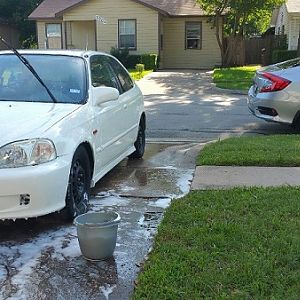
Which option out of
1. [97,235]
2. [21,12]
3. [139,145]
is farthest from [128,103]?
[21,12]

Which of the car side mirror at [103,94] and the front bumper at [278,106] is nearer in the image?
the car side mirror at [103,94]

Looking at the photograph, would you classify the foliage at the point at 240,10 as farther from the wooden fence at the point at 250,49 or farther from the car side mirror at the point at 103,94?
the car side mirror at the point at 103,94

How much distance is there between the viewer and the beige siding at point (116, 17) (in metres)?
28.0

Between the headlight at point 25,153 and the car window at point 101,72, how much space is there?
153cm

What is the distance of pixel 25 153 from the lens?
4387 mm

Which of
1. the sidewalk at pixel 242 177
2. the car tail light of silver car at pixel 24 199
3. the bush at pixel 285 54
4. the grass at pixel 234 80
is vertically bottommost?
the grass at pixel 234 80

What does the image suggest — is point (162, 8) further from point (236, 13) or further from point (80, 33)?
point (80, 33)

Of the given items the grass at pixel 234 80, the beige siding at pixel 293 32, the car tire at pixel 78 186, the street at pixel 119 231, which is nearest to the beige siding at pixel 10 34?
the beige siding at pixel 293 32

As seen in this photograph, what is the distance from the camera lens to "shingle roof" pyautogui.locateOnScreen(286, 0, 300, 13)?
26047 millimetres

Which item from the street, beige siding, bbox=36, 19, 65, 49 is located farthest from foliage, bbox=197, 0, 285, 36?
the street

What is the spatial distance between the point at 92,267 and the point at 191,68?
26.5m

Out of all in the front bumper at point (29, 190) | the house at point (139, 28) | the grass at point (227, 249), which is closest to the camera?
the grass at point (227, 249)

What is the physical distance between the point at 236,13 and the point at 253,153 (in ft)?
66.8

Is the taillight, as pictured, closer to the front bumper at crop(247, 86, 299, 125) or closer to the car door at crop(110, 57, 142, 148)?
the front bumper at crop(247, 86, 299, 125)
